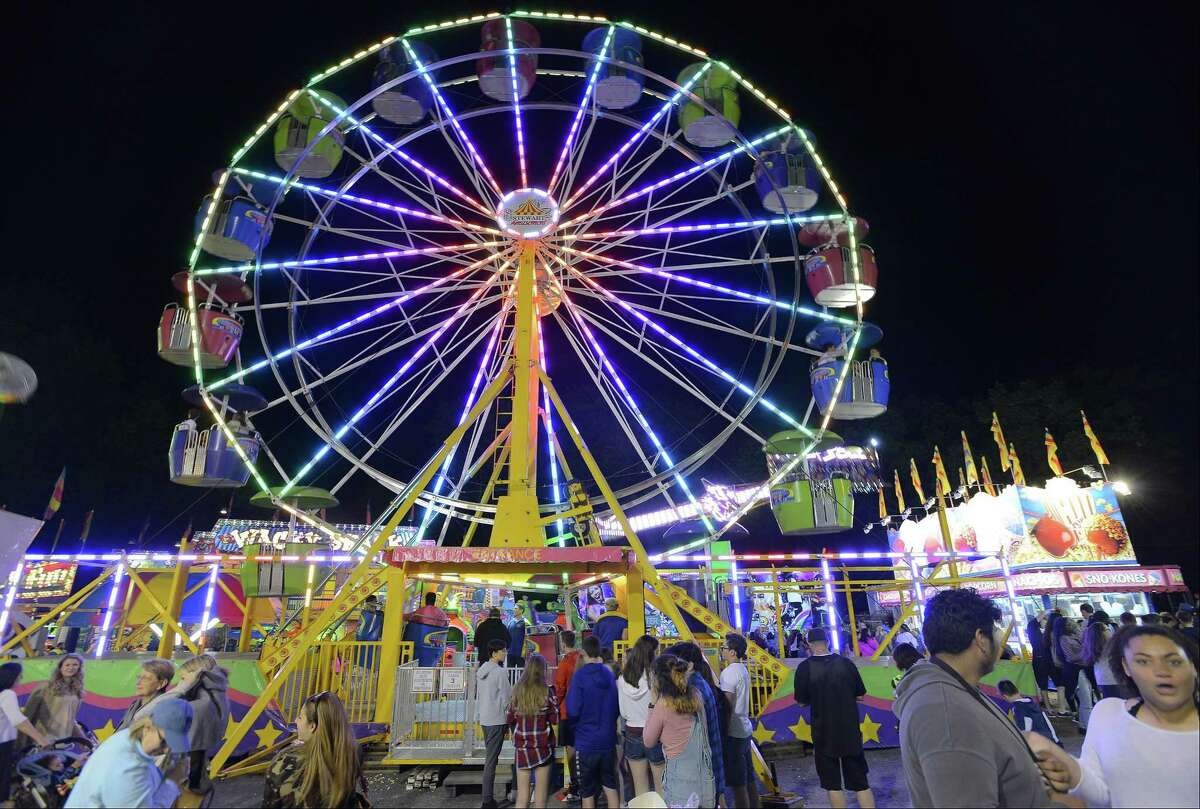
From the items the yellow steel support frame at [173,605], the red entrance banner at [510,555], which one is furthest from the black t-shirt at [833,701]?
the yellow steel support frame at [173,605]

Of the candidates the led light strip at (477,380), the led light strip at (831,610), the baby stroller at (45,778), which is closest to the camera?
the baby stroller at (45,778)

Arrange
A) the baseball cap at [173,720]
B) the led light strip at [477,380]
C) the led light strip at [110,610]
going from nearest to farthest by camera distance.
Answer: the baseball cap at [173,720]
the led light strip at [110,610]
the led light strip at [477,380]

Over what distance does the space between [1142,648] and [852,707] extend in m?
3.29

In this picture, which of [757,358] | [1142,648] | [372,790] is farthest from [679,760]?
[757,358]

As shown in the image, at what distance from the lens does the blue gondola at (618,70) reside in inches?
438

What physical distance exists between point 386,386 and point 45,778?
9.50m

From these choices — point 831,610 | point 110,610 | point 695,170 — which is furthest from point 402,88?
point 831,610

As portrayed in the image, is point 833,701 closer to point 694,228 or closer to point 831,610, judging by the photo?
point 831,610

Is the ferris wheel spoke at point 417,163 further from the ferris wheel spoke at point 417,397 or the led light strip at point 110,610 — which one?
the led light strip at point 110,610

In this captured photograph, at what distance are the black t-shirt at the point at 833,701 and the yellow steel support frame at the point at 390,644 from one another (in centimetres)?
526

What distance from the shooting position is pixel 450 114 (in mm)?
11898

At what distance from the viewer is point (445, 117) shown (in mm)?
12164

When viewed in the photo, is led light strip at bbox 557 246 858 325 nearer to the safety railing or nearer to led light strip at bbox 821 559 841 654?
led light strip at bbox 821 559 841 654

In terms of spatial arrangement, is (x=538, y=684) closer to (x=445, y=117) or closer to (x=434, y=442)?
(x=445, y=117)
